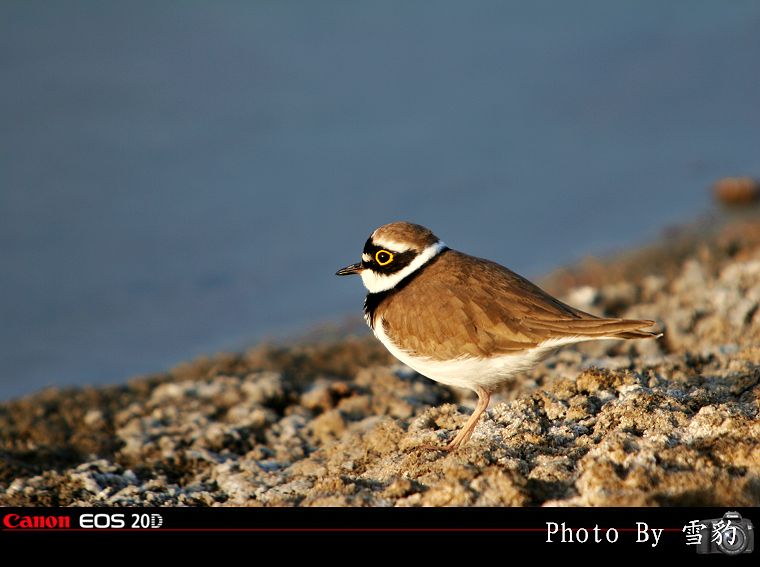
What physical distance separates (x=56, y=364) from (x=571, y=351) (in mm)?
4942

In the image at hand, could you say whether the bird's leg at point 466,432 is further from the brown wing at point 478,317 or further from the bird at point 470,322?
the brown wing at point 478,317

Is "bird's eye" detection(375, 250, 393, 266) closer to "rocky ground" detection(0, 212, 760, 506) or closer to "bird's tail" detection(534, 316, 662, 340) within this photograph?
"rocky ground" detection(0, 212, 760, 506)

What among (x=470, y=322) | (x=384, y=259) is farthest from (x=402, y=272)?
(x=470, y=322)

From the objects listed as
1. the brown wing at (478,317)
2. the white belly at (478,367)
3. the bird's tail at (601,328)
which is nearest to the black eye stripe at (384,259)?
the brown wing at (478,317)

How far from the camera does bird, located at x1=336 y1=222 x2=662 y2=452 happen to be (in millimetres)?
4555

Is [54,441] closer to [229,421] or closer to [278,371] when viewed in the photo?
[229,421]

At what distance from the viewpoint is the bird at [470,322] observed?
4555mm

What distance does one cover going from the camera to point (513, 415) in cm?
473

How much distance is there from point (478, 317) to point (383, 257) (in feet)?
2.75
